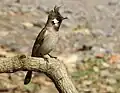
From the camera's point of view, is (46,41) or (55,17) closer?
(55,17)

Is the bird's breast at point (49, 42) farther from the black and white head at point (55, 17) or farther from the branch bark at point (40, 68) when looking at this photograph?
the branch bark at point (40, 68)

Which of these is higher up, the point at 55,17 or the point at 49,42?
the point at 55,17

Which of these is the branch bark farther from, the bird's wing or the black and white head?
the bird's wing

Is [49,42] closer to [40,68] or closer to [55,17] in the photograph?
[55,17]

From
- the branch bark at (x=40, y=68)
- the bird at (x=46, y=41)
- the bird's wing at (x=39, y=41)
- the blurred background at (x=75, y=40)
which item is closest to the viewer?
the branch bark at (x=40, y=68)

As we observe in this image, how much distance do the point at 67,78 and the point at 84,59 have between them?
229 inches

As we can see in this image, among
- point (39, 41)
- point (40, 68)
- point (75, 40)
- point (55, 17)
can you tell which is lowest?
point (75, 40)

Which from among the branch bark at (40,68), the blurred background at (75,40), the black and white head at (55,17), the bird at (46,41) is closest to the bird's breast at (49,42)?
the bird at (46,41)

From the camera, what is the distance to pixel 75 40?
1235 centimetres

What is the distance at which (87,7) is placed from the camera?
48.4ft

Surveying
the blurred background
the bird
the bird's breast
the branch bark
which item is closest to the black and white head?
the bird

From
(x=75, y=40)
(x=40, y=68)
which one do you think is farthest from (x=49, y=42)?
(x=75, y=40)

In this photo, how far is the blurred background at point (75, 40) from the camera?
992 cm

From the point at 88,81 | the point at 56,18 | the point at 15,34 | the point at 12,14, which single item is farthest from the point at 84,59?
the point at 56,18
